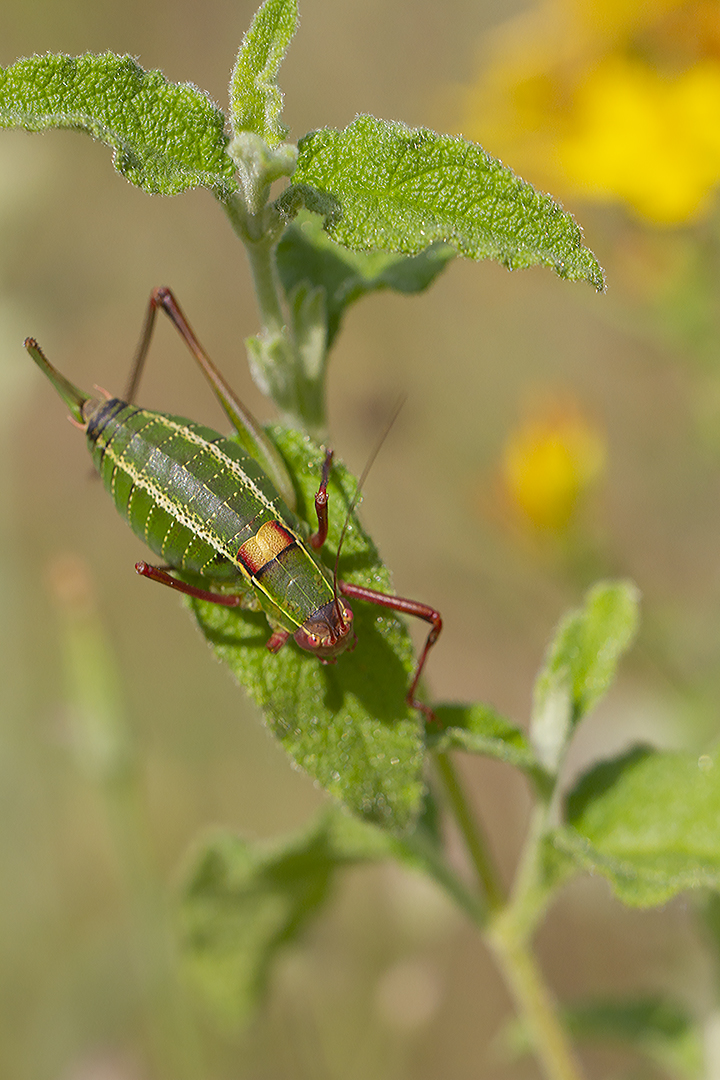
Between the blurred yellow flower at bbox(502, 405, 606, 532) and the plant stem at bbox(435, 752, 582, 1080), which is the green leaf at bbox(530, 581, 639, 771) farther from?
the blurred yellow flower at bbox(502, 405, 606, 532)

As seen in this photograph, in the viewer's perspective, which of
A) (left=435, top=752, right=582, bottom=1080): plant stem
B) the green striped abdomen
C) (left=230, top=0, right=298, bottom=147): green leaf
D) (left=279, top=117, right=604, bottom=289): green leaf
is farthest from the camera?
(left=435, top=752, right=582, bottom=1080): plant stem

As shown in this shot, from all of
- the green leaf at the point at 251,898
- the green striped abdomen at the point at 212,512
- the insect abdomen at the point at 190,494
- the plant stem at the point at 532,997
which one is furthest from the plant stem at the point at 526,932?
the insect abdomen at the point at 190,494

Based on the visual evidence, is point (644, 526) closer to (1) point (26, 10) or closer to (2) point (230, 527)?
(2) point (230, 527)

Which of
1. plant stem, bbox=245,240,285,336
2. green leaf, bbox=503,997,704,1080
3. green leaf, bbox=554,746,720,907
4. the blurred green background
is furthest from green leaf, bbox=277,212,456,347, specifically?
green leaf, bbox=503,997,704,1080

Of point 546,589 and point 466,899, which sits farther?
point 546,589

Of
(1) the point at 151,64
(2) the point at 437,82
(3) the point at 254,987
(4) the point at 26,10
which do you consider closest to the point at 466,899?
(3) the point at 254,987

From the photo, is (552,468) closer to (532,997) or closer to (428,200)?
(532,997)

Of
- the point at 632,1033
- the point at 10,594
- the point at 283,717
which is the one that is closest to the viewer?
the point at 283,717
